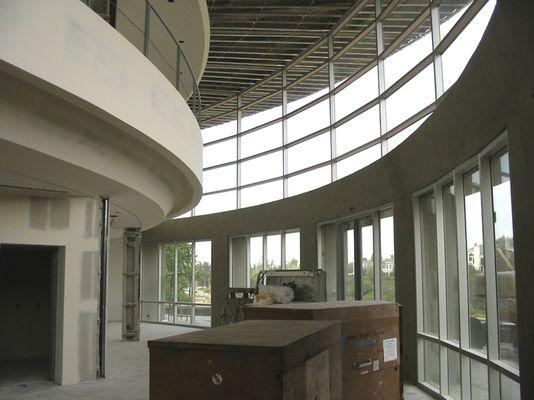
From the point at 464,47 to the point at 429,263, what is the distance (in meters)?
3.51

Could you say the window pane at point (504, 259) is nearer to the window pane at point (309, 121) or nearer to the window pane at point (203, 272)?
the window pane at point (309, 121)

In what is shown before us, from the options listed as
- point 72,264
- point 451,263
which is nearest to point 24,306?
point 72,264

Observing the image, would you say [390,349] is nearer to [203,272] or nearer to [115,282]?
[203,272]

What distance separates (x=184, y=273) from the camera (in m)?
22.4

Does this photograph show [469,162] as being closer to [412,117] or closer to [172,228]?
[412,117]

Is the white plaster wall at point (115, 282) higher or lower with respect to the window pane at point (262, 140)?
lower

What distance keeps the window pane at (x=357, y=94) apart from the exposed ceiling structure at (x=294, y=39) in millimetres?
416

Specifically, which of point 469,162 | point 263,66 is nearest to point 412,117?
point 469,162

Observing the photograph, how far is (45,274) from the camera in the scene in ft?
45.2

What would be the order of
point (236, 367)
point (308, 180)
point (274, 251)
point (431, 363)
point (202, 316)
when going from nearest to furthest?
point (236, 367), point (431, 363), point (308, 180), point (274, 251), point (202, 316)

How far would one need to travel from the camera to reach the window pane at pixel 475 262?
7.35 meters

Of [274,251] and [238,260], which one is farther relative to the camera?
[238,260]

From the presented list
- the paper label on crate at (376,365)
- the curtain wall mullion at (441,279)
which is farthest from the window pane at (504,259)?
the paper label on crate at (376,365)

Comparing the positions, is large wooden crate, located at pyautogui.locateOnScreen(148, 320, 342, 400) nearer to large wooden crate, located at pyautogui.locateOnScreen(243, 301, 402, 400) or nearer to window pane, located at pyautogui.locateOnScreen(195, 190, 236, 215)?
large wooden crate, located at pyautogui.locateOnScreen(243, 301, 402, 400)
